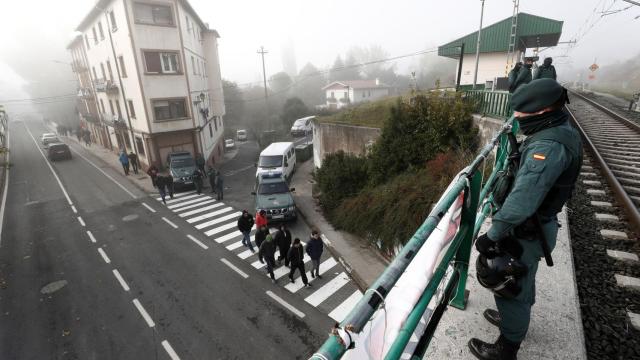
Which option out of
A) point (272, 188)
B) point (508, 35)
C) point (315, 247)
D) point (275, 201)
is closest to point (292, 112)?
point (508, 35)

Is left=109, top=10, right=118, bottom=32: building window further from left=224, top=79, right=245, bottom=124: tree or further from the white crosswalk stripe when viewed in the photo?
left=224, top=79, right=245, bottom=124: tree

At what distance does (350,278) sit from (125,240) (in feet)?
29.7

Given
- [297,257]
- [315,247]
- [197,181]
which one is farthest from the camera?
[197,181]

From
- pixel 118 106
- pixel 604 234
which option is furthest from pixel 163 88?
pixel 604 234

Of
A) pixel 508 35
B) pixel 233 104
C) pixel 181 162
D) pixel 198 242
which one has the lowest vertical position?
pixel 198 242

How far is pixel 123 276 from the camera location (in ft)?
31.9

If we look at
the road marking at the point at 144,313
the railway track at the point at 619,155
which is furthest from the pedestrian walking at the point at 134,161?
the railway track at the point at 619,155

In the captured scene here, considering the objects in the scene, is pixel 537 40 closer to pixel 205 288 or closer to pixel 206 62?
pixel 205 288

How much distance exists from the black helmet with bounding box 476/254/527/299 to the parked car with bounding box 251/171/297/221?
11458 mm

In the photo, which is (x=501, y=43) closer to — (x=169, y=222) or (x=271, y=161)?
(x=271, y=161)

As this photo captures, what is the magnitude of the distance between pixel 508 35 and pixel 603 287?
68.8 ft

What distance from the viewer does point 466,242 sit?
2.59 metres

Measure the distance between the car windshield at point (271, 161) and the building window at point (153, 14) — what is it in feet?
36.1

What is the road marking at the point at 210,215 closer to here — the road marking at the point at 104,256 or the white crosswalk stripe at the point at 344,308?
the road marking at the point at 104,256
